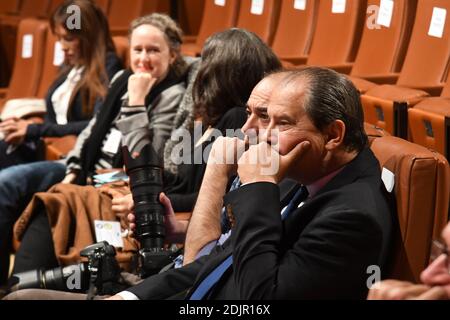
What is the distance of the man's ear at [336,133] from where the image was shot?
2.84ft

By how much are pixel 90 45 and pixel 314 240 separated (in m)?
1.16

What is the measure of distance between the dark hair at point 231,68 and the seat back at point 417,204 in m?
0.36

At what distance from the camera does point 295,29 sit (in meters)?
2.10

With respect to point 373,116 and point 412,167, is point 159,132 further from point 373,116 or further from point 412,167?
point 412,167

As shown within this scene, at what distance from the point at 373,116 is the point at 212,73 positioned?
276mm

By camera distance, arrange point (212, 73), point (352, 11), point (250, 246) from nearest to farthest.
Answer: point (250, 246), point (212, 73), point (352, 11)

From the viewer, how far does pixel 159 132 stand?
151cm

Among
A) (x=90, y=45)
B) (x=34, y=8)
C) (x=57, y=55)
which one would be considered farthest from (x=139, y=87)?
(x=34, y=8)

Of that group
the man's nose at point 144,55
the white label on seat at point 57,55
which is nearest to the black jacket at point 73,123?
the man's nose at point 144,55

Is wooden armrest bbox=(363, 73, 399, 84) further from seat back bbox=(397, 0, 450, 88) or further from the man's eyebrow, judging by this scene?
the man's eyebrow

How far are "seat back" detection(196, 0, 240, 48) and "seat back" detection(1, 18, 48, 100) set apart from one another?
0.42 m

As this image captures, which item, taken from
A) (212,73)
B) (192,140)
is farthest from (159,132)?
(212,73)

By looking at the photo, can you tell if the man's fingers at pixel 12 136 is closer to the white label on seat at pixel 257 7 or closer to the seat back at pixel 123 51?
the seat back at pixel 123 51

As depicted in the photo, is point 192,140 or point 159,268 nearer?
point 159,268
